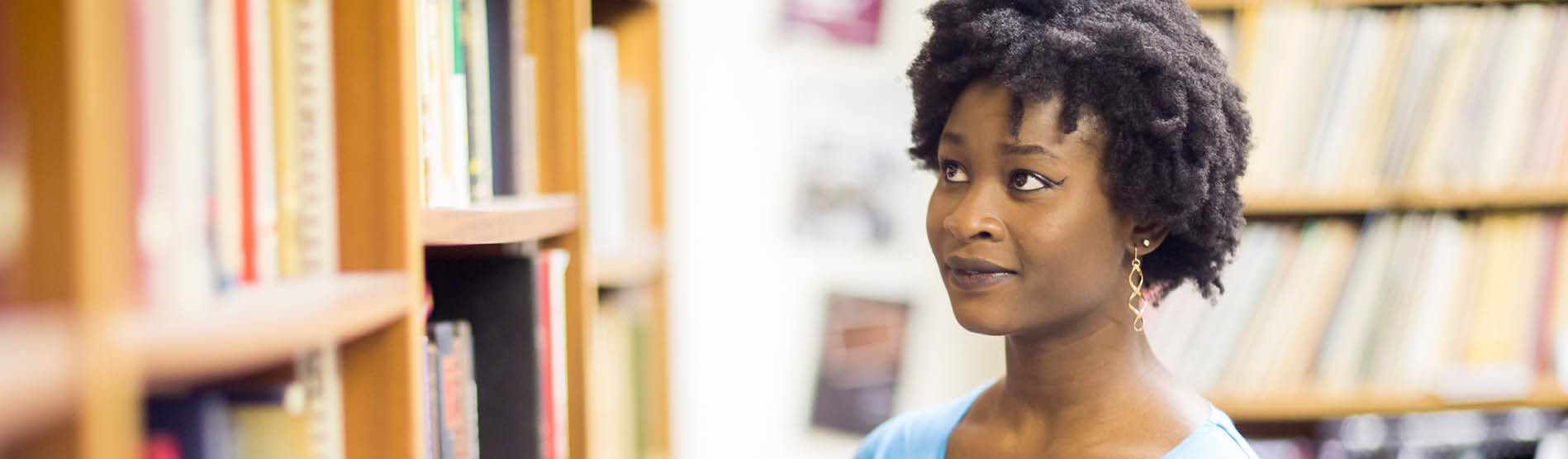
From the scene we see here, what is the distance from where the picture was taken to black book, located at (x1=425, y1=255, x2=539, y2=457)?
0.99 meters

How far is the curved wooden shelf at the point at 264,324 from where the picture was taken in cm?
43

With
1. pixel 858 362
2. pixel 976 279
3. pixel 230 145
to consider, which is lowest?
pixel 858 362

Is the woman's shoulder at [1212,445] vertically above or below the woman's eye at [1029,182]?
below

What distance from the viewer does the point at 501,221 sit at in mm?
930

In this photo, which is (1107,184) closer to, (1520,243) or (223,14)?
(223,14)

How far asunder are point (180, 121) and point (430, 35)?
399 mm

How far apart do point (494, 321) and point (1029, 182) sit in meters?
0.49

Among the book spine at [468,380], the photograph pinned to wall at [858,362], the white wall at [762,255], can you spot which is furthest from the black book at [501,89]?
the photograph pinned to wall at [858,362]

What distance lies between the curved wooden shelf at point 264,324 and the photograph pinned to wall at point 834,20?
Result: 1.33 meters

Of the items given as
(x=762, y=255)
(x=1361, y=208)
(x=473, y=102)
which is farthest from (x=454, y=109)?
(x=1361, y=208)

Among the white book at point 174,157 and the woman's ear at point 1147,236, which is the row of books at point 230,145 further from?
the woman's ear at point 1147,236

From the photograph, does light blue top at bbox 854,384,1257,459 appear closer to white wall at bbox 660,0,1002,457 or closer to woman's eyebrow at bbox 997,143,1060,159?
woman's eyebrow at bbox 997,143,1060,159

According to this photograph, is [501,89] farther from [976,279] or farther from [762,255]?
[762,255]

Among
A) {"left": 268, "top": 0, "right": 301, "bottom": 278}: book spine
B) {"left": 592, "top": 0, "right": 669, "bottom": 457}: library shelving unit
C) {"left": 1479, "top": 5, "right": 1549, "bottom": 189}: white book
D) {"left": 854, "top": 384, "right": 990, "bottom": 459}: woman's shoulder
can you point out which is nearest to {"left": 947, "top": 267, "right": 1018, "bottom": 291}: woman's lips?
{"left": 854, "top": 384, "right": 990, "bottom": 459}: woman's shoulder
